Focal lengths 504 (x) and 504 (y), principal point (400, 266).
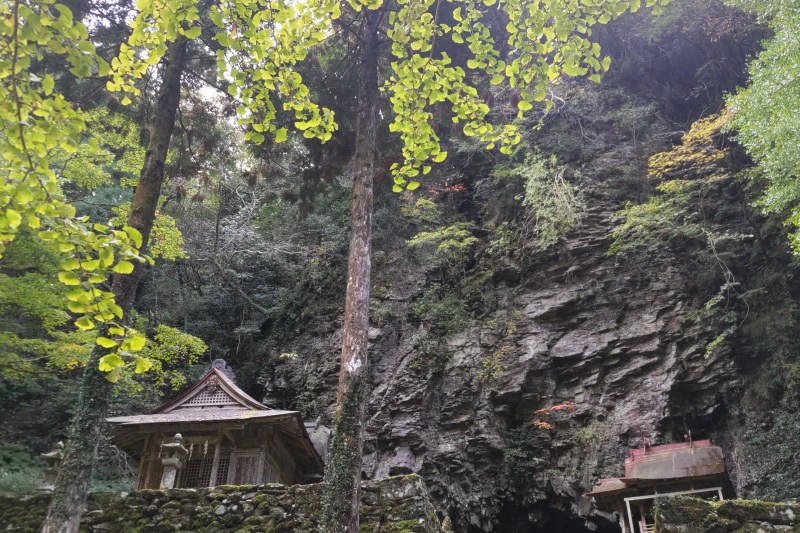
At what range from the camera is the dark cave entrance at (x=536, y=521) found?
12.8 meters

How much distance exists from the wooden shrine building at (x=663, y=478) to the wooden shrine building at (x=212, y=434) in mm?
6704

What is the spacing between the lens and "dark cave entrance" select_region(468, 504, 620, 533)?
12805 millimetres

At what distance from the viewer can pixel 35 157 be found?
300 centimetres

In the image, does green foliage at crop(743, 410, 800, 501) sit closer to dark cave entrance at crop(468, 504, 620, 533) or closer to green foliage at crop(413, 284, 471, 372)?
dark cave entrance at crop(468, 504, 620, 533)

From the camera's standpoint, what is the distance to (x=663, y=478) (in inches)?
392

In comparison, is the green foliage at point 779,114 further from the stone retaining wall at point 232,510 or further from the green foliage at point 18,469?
the green foliage at point 18,469

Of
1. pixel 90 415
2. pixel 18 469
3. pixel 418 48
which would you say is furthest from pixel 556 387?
pixel 18 469

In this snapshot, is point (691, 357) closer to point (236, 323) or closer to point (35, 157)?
point (35, 157)

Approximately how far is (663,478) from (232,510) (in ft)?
28.0

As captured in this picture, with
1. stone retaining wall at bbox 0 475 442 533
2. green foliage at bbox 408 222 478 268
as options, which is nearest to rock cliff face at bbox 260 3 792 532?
green foliage at bbox 408 222 478 268

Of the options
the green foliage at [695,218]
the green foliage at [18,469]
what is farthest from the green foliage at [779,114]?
the green foliage at [18,469]

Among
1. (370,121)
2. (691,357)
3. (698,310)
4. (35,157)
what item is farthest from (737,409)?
(35,157)

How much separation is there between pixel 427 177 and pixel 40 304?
1299cm

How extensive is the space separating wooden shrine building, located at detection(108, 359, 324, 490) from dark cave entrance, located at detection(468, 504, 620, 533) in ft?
20.4
